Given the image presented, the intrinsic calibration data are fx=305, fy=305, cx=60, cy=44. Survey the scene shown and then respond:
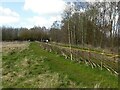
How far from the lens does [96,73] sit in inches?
714

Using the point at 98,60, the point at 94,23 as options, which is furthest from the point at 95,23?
the point at 98,60

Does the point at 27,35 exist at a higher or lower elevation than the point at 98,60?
higher

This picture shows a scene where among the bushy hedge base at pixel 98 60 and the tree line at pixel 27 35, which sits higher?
the tree line at pixel 27 35

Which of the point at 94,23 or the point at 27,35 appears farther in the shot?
the point at 27,35

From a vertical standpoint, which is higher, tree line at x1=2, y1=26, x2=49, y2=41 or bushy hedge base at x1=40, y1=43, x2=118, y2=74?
tree line at x1=2, y1=26, x2=49, y2=41

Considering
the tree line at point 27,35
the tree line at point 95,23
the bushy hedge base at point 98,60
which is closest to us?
the bushy hedge base at point 98,60

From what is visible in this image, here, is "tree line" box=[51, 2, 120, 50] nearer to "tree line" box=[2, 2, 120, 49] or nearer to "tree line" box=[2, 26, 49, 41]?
"tree line" box=[2, 2, 120, 49]

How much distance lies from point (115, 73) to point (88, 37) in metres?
46.2

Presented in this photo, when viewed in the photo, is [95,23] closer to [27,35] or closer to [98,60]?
[98,60]

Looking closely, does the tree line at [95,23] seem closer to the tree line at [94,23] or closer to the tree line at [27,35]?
the tree line at [94,23]

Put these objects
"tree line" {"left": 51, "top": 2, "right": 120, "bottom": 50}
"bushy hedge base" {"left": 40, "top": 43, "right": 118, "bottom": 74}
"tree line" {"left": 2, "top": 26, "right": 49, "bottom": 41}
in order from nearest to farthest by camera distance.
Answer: "bushy hedge base" {"left": 40, "top": 43, "right": 118, "bottom": 74}, "tree line" {"left": 51, "top": 2, "right": 120, "bottom": 50}, "tree line" {"left": 2, "top": 26, "right": 49, "bottom": 41}

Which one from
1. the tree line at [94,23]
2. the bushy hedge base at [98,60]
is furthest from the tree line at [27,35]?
the bushy hedge base at [98,60]

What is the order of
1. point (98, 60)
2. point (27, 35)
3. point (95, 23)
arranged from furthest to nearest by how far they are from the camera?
point (27, 35) < point (95, 23) < point (98, 60)

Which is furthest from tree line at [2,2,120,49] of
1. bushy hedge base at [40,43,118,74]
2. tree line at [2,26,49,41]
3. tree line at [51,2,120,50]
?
tree line at [2,26,49,41]
